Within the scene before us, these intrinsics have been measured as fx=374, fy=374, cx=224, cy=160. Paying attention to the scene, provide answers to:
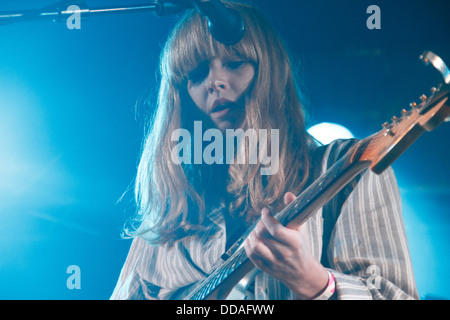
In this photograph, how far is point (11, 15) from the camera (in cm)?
111

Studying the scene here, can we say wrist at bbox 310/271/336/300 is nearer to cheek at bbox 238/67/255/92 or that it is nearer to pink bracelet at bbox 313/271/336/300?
pink bracelet at bbox 313/271/336/300

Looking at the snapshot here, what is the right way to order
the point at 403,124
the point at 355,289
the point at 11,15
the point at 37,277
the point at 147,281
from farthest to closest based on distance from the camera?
the point at 37,277 < the point at 147,281 < the point at 11,15 < the point at 355,289 < the point at 403,124

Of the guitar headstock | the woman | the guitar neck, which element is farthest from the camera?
the woman

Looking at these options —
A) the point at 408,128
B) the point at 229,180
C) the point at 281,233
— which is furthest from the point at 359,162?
the point at 229,180

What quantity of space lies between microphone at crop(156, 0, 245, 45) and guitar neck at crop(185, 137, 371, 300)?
50 cm

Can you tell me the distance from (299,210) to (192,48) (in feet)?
2.29

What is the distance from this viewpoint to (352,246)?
907 mm

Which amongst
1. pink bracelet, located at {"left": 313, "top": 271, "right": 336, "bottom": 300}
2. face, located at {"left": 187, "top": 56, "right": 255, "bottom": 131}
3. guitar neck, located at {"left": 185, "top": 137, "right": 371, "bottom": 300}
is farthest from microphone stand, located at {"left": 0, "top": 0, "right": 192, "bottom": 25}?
pink bracelet, located at {"left": 313, "top": 271, "right": 336, "bottom": 300}

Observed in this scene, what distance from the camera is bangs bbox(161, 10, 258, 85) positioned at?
1.20 metres

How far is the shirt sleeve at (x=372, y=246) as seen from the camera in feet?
2.81

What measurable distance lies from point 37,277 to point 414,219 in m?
1.34

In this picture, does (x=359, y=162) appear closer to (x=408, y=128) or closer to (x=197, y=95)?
(x=408, y=128)

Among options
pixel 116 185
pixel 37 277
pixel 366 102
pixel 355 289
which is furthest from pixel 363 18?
pixel 37 277
